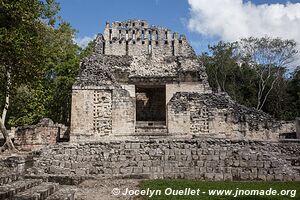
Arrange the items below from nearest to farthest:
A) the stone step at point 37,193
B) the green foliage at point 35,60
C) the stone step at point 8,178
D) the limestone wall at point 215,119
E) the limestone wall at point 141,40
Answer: the stone step at point 37,193, the stone step at point 8,178, the green foliage at point 35,60, the limestone wall at point 215,119, the limestone wall at point 141,40

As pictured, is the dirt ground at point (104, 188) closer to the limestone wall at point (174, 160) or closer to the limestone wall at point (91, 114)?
the limestone wall at point (174, 160)

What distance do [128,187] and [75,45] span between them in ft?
67.3

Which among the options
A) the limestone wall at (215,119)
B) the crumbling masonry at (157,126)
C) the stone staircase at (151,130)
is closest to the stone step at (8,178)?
the crumbling masonry at (157,126)

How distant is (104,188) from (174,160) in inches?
107

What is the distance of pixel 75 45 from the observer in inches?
1014

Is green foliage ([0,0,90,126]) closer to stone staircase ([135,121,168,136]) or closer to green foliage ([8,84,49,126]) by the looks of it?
green foliage ([8,84,49,126])

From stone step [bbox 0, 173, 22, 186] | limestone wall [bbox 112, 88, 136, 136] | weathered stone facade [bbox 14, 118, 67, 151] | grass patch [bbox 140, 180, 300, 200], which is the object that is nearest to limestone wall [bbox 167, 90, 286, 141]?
limestone wall [bbox 112, 88, 136, 136]

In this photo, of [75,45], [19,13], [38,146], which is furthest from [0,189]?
[75,45]

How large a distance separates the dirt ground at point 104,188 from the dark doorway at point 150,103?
12802mm

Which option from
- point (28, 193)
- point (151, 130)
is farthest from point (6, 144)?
point (28, 193)

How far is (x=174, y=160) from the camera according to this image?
9234 mm

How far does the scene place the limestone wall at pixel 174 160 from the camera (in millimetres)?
8422

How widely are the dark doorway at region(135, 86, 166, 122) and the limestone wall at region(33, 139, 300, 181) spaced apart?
11.1 metres

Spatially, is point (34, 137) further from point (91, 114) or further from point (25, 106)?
point (25, 106)
